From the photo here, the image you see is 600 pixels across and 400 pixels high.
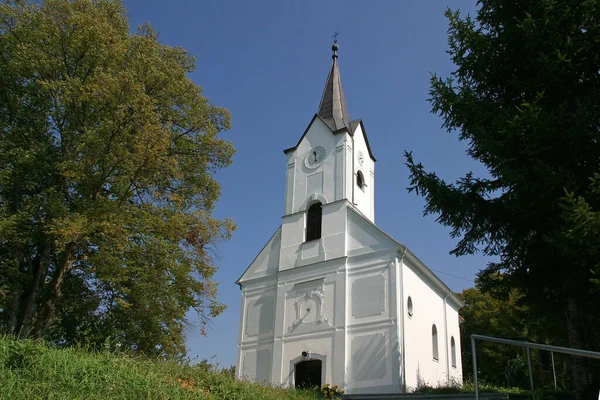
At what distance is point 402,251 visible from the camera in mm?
22172

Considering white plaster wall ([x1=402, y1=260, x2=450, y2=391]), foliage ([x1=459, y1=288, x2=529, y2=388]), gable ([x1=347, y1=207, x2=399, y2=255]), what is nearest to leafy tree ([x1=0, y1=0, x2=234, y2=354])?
gable ([x1=347, y1=207, x2=399, y2=255])

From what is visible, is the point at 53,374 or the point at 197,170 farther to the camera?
the point at 197,170

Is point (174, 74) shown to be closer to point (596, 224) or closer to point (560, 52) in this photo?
point (560, 52)

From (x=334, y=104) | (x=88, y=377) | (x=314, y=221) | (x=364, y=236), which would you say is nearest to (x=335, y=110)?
(x=334, y=104)

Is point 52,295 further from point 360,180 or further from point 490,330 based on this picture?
point 490,330

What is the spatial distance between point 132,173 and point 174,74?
4.62 meters

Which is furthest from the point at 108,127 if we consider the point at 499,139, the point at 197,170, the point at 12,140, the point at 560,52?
the point at 560,52

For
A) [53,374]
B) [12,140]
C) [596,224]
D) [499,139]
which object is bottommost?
[53,374]

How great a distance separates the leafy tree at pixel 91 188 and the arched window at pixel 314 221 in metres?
6.54

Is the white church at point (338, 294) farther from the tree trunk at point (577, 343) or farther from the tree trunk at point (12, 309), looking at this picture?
the tree trunk at point (12, 309)

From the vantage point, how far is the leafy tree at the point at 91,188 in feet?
53.4

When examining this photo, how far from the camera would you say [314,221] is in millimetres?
25422

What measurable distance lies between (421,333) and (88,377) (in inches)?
691

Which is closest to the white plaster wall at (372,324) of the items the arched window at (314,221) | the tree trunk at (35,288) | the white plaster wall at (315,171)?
the arched window at (314,221)
